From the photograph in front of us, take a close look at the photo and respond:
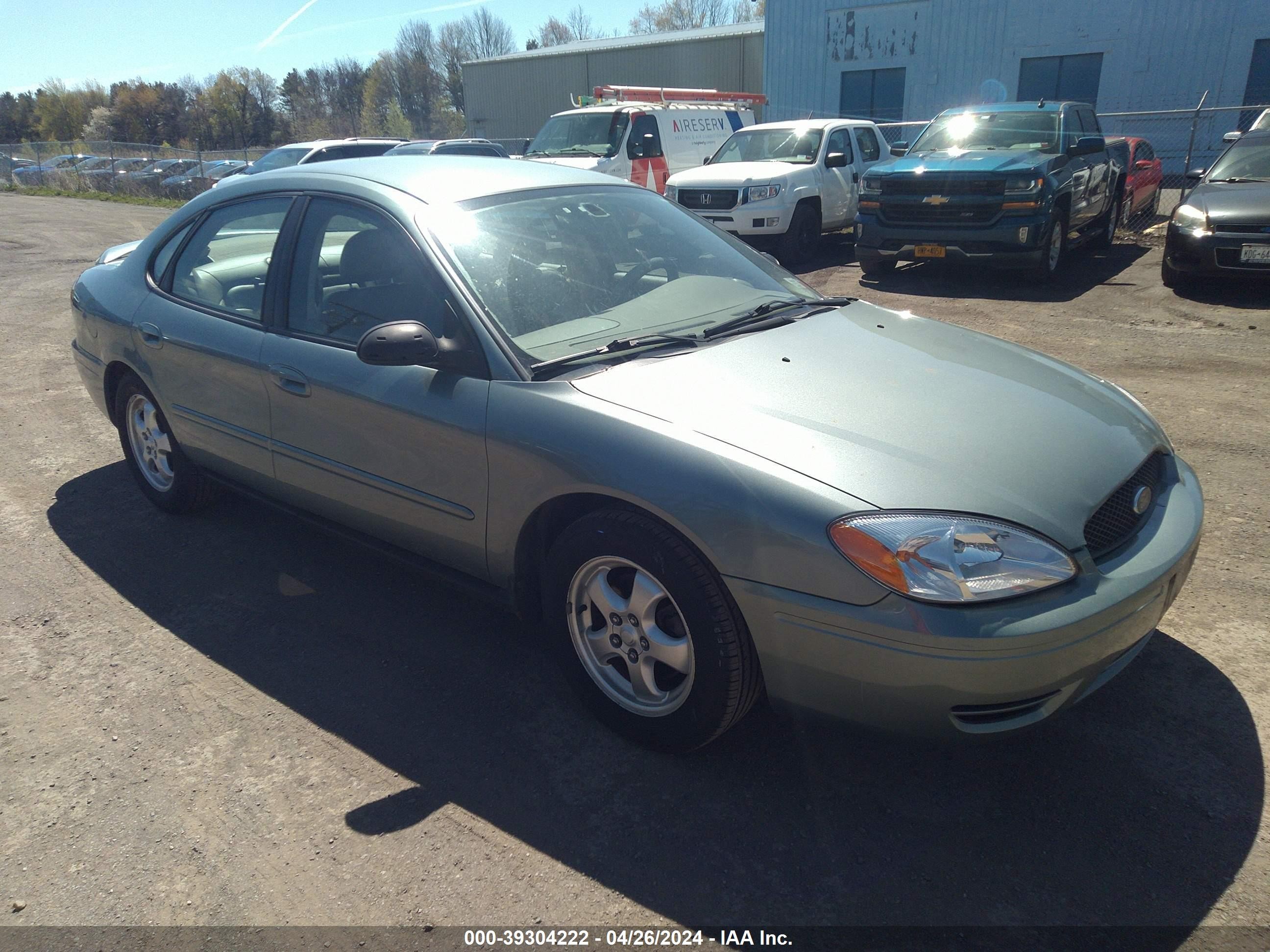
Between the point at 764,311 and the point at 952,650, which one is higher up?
the point at 764,311

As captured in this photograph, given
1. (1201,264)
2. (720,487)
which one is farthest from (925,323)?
(1201,264)

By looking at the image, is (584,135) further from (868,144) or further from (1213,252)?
(1213,252)

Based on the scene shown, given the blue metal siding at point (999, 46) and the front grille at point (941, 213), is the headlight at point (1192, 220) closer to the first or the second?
the front grille at point (941, 213)

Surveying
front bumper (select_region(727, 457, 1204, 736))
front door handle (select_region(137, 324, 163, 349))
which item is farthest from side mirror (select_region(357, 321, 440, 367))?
front door handle (select_region(137, 324, 163, 349))

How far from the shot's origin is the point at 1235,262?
8.66 metres

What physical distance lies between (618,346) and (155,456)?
2878 mm

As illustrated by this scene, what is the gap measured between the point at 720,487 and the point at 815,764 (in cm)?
94

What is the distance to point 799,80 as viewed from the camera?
27703 mm

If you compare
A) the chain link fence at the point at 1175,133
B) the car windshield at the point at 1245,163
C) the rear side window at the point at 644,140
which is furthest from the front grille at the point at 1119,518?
the chain link fence at the point at 1175,133

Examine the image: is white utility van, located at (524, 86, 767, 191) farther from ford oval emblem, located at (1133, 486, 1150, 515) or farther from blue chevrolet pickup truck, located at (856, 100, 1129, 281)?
ford oval emblem, located at (1133, 486, 1150, 515)

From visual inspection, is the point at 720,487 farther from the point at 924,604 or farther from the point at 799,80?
the point at 799,80

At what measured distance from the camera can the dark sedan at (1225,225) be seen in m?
8.49

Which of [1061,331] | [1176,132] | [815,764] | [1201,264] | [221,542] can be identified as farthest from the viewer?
[1176,132]

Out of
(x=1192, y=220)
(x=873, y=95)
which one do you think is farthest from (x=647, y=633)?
(x=873, y=95)
